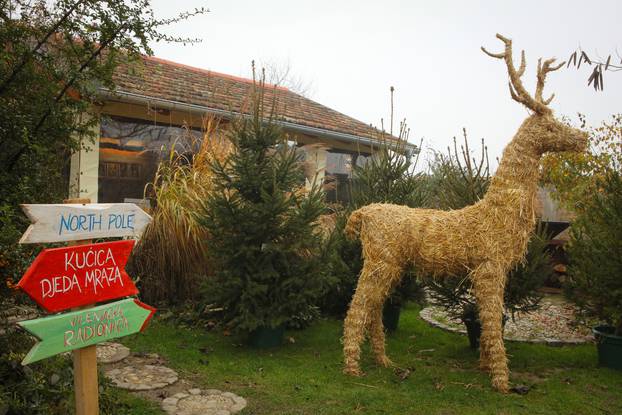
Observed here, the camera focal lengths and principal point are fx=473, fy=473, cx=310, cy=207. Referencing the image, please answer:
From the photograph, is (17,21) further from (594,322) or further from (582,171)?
(582,171)

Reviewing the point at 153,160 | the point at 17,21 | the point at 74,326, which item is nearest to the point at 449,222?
the point at 74,326

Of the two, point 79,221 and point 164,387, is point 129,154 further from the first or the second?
point 79,221

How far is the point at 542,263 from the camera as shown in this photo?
5473 millimetres

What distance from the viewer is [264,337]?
5.61m

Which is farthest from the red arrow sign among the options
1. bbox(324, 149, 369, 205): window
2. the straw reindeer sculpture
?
bbox(324, 149, 369, 205): window

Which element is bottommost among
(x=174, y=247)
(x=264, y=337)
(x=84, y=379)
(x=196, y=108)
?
(x=264, y=337)

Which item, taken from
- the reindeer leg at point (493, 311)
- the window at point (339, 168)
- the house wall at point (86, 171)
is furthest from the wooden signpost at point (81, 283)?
the window at point (339, 168)

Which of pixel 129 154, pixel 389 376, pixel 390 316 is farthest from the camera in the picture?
A: pixel 129 154

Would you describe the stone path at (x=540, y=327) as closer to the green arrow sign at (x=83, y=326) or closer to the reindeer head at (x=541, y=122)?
the reindeer head at (x=541, y=122)

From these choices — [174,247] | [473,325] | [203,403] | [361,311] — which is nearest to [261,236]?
[361,311]

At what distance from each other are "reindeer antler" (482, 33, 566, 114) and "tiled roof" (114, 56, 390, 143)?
3082 mm

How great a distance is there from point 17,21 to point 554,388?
5593 mm

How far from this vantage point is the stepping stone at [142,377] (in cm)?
427

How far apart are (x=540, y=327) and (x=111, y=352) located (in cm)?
599
